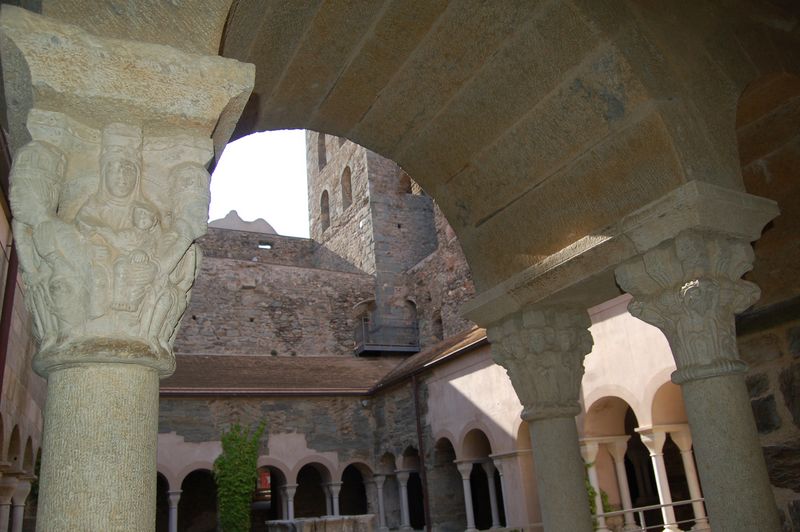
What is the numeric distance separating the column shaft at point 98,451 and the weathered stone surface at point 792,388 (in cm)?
369

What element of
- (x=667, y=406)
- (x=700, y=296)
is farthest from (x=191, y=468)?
(x=700, y=296)

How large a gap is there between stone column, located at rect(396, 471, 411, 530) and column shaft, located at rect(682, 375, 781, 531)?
11.4 meters

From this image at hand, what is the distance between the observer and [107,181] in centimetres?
176

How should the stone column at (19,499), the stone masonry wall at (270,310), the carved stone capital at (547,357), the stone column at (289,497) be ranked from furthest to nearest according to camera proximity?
the stone masonry wall at (270,310) → the stone column at (289,497) → the stone column at (19,499) → the carved stone capital at (547,357)

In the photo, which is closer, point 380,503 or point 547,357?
point 547,357

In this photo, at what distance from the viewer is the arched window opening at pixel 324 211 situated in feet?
79.3

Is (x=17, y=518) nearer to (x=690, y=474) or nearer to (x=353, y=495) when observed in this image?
(x=690, y=474)

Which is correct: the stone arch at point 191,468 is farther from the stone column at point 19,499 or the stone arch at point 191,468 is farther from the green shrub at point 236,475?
the stone column at point 19,499

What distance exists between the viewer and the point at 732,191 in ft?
10.0

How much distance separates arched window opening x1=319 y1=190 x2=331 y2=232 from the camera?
24156 mm

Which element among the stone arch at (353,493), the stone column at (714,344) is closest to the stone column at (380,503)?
the stone arch at (353,493)

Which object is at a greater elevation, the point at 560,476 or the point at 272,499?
the point at 272,499

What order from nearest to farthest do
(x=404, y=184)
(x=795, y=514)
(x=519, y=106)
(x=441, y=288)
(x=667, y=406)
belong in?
1. (x=519, y=106)
2. (x=795, y=514)
3. (x=667, y=406)
4. (x=441, y=288)
5. (x=404, y=184)

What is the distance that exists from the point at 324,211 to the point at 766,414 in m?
20.9
